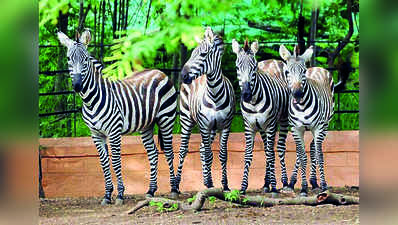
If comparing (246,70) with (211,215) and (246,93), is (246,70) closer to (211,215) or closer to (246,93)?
(246,93)


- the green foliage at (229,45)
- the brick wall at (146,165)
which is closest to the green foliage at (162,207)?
the brick wall at (146,165)

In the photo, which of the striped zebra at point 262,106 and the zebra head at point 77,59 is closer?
the zebra head at point 77,59

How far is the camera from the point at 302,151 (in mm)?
8148

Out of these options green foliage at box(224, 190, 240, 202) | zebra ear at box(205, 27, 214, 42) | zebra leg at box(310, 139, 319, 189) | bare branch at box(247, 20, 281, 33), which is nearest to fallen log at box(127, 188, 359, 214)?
green foliage at box(224, 190, 240, 202)

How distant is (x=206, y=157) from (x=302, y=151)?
1154 millimetres

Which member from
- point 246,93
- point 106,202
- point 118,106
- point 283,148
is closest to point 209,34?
point 246,93

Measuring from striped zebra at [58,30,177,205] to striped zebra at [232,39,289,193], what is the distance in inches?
39.9

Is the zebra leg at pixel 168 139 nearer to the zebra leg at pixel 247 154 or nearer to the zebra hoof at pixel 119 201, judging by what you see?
the zebra hoof at pixel 119 201

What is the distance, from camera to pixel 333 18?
11.1 metres

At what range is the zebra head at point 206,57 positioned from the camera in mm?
7582

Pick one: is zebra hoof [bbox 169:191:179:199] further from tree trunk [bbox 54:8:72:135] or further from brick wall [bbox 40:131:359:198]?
tree trunk [bbox 54:8:72:135]

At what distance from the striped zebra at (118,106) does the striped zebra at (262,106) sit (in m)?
1.01
